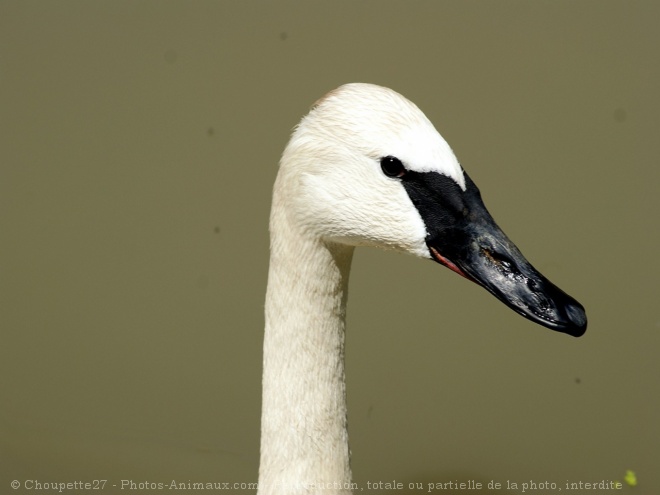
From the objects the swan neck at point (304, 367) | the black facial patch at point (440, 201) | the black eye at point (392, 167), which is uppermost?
the black eye at point (392, 167)

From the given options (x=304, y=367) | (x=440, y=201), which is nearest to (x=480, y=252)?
(x=440, y=201)

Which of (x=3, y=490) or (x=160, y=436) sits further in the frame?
(x=160, y=436)

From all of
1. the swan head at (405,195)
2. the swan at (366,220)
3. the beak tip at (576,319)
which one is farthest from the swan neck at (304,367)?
the beak tip at (576,319)

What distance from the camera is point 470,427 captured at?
104 inches

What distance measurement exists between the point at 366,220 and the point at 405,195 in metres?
0.08

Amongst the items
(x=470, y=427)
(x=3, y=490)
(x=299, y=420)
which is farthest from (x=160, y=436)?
(x=299, y=420)

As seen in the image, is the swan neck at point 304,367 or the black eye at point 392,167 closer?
the black eye at point 392,167

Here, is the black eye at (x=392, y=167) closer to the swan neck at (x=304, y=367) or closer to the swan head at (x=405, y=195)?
the swan head at (x=405, y=195)

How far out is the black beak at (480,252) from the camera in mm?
1261

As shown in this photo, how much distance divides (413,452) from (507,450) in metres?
0.30

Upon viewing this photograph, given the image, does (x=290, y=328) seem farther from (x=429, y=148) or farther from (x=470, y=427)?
(x=470, y=427)

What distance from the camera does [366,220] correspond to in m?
1.30

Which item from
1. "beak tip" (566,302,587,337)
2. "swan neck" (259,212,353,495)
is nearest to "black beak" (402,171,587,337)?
"beak tip" (566,302,587,337)

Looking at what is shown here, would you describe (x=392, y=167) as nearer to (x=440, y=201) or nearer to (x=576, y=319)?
(x=440, y=201)
